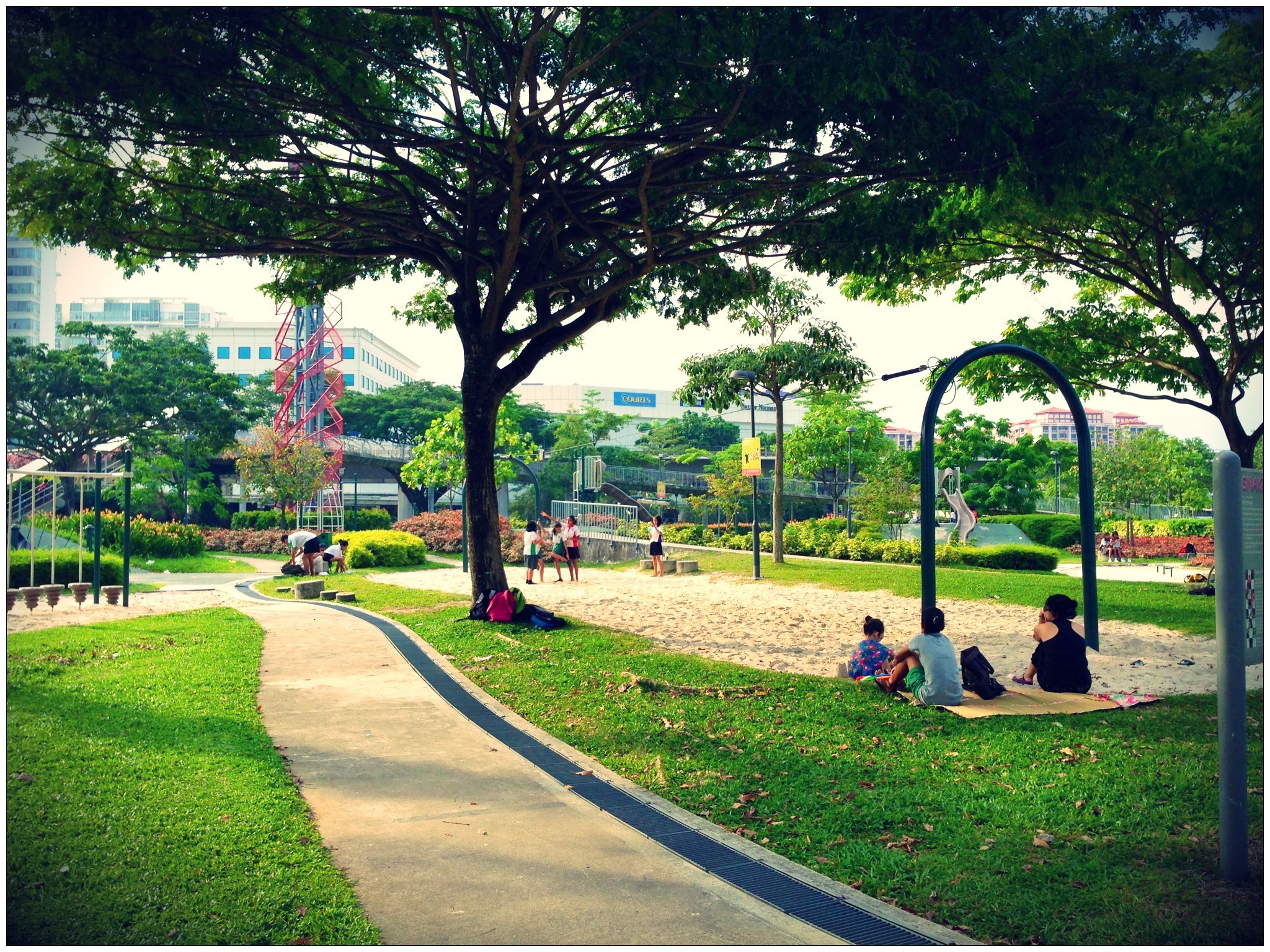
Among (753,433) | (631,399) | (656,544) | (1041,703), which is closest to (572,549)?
(656,544)

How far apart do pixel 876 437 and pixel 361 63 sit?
3878cm

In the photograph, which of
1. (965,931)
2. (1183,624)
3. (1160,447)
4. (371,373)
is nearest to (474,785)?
(965,931)

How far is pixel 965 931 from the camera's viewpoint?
422 centimetres

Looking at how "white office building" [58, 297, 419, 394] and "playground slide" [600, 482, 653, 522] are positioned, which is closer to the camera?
"playground slide" [600, 482, 653, 522]

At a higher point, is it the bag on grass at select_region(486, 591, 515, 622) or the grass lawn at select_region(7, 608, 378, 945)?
the bag on grass at select_region(486, 591, 515, 622)

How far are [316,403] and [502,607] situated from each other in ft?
134

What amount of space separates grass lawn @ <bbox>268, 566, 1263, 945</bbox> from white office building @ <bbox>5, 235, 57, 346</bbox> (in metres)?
5.05

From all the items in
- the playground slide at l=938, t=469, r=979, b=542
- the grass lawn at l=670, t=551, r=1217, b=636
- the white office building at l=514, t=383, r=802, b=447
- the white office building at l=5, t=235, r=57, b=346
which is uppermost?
the white office building at l=514, t=383, r=802, b=447

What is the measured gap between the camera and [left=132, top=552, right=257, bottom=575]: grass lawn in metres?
27.1

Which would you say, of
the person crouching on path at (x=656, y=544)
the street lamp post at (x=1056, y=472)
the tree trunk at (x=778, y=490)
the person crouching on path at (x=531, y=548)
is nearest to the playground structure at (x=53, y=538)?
the person crouching on path at (x=531, y=548)

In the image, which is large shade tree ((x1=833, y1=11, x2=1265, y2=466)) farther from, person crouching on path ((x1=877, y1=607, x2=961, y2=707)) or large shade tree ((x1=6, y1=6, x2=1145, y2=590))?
person crouching on path ((x1=877, y1=607, x2=961, y2=707))

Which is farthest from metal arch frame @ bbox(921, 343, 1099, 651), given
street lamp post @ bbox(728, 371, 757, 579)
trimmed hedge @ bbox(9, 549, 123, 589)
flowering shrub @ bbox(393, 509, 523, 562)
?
flowering shrub @ bbox(393, 509, 523, 562)

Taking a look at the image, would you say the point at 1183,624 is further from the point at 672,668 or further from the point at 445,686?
the point at 445,686

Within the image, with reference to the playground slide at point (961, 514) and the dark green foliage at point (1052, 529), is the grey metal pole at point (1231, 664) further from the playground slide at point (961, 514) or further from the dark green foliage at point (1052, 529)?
the dark green foliage at point (1052, 529)
